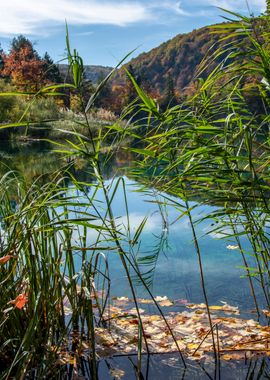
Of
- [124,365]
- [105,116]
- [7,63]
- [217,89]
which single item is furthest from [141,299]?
[7,63]

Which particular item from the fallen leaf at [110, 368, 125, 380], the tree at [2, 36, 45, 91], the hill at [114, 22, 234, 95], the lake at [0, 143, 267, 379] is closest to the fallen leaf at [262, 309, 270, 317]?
the lake at [0, 143, 267, 379]

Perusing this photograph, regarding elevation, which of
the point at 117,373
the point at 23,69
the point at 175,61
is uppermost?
the point at 175,61

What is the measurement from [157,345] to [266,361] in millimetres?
507

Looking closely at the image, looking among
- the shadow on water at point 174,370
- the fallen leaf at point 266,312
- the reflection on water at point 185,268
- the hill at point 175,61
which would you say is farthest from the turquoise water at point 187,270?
the hill at point 175,61

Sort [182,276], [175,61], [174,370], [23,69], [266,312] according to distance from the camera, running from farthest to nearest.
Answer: [175,61], [23,69], [182,276], [266,312], [174,370]

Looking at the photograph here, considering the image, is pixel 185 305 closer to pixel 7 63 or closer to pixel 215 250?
pixel 215 250

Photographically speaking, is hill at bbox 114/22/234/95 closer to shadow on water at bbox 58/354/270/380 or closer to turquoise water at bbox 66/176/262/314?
turquoise water at bbox 66/176/262/314

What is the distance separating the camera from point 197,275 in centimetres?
366

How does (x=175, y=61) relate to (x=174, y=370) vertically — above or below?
above

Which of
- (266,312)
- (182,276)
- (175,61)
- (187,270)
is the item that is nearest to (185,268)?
(187,270)

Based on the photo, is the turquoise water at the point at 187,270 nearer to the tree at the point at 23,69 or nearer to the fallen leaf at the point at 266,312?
the fallen leaf at the point at 266,312

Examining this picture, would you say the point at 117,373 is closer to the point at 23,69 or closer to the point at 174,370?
the point at 174,370

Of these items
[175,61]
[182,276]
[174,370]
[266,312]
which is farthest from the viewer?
[175,61]

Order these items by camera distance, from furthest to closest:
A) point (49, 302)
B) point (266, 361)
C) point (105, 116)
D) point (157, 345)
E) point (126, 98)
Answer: point (126, 98), point (105, 116), point (157, 345), point (266, 361), point (49, 302)
